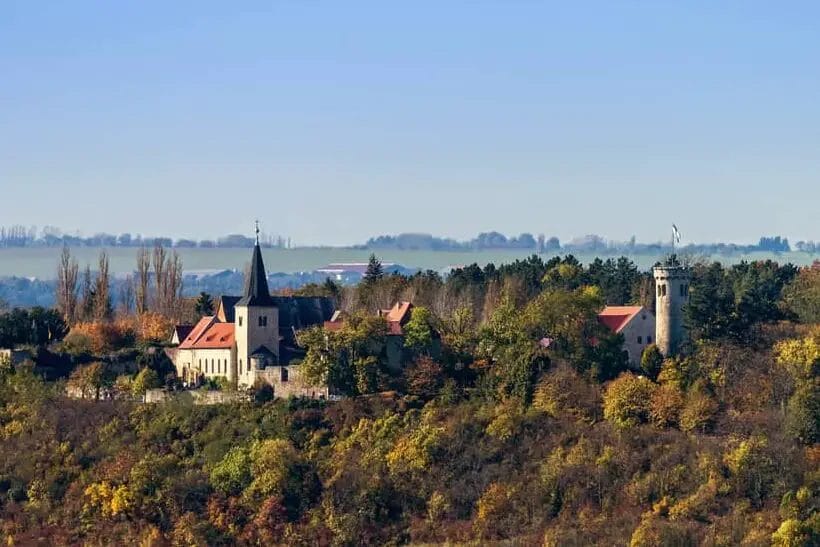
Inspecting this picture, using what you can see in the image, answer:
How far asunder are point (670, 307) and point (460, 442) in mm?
9288

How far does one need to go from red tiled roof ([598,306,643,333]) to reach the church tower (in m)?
11.7

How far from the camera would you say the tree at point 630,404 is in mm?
64375

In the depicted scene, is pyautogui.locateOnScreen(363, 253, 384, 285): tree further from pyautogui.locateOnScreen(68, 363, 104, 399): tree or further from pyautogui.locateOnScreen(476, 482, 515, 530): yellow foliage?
pyautogui.locateOnScreen(476, 482, 515, 530): yellow foliage

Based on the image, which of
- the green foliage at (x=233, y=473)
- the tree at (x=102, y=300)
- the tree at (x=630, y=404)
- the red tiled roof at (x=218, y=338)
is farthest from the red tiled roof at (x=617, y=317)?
the tree at (x=102, y=300)

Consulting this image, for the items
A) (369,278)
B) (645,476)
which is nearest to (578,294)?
(645,476)

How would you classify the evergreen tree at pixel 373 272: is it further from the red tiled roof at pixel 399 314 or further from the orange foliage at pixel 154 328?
the red tiled roof at pixel 399 314

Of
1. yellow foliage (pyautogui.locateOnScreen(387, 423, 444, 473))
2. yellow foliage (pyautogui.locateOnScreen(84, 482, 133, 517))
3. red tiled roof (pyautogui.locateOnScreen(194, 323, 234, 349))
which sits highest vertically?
red tiled roof (pyautogui.locateOnScreen(194, 323, 234, 349))

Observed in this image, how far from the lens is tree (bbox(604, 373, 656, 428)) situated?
6438 centimetres

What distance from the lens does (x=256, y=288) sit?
72625mm

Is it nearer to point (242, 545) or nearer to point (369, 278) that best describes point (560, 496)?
point (242, 545)

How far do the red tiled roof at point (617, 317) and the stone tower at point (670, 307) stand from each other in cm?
103

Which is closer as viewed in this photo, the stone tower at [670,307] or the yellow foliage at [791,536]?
the yellow foliage at [791,536]

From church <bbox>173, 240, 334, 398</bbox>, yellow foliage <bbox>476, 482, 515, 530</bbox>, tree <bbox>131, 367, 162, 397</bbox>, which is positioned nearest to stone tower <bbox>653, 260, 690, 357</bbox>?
yellow foliage <bbox>476, 482, 515, 530</bbox>

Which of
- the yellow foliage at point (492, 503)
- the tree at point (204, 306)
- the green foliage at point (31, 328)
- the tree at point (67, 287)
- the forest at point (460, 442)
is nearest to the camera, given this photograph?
the forest at point (460, 442)
